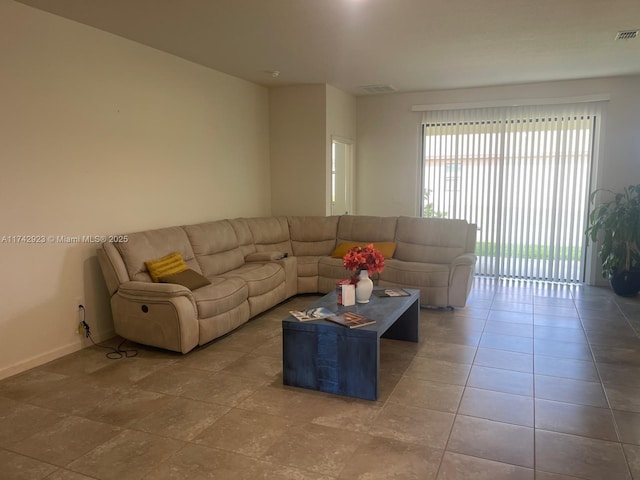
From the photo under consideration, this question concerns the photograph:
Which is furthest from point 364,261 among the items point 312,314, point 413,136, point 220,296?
point 413,136

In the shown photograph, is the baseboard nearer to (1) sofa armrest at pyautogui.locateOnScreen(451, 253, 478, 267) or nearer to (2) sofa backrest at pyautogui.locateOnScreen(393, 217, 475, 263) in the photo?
(2) sofa backrest at pyautogui.locateOnScreen(393, 217, 475, 263)

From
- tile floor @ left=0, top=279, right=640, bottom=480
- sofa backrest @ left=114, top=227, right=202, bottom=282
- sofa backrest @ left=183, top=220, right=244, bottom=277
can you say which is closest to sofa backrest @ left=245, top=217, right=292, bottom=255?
sofa backrest @ left=183, top=220, right=244, bottom=277

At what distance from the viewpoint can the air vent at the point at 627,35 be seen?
3912 mm

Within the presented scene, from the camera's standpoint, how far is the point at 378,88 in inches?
253

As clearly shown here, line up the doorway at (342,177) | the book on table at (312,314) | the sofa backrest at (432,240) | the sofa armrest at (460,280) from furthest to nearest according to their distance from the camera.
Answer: the doorway at (342,177), the sofa backrest at (432,240), the sofa armrest at (460,280), the book on table at (312,314)

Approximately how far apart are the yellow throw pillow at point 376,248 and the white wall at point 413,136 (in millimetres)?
1506

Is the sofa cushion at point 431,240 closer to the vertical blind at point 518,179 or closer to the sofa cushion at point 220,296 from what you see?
the vertical blind at point 518,179

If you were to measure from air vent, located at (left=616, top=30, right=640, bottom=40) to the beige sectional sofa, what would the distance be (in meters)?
2.32

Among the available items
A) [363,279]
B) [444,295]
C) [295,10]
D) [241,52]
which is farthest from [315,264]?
[295,10]

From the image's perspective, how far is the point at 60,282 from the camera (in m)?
3.71

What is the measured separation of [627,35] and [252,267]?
Result: 414 centimetres

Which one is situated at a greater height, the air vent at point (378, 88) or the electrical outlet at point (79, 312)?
the air vent at point (378, 88)

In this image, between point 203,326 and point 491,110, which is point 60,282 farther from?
point 491,110

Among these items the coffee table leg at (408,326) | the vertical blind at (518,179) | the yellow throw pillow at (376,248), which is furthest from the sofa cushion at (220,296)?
the vertical blind at (518,179)
